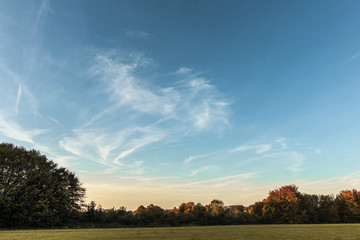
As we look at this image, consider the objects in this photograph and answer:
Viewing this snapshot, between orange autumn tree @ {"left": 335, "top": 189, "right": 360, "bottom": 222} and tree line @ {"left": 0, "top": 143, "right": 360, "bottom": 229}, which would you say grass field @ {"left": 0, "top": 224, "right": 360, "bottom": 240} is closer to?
tree line @ {"left": 0, "top": 143, "right": 360, "bottom": 229}

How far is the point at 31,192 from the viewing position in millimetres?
33938

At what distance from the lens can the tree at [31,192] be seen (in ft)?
107

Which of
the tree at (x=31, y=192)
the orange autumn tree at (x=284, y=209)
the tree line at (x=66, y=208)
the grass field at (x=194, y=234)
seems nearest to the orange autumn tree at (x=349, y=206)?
the tree line at (x=66, y=208)

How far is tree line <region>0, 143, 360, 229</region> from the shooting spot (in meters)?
33.5

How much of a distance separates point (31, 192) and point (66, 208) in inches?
269

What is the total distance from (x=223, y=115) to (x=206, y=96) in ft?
22.8

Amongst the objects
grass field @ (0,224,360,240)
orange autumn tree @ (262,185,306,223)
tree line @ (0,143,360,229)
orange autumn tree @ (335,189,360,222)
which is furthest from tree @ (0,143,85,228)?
orange autumn tree @ (335,189,360,222)

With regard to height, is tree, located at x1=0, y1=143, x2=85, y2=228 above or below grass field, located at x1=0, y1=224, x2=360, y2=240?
above

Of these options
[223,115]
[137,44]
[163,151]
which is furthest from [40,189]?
[223,115]

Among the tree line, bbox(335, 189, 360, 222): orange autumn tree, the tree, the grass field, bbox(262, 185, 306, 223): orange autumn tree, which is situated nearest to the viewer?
the grass field

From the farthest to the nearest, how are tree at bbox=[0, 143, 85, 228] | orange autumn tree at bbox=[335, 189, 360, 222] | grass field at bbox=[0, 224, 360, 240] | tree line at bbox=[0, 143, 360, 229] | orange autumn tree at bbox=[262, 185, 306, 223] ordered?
orange autumn tree at bbox=[335, 189, 360, 222], orange autumn tree at bbox=[262, 185, 306, 223], tree line at bbox=[0, 143, 360, 229], tree at bbox=[0, 143, 85, 228], grass field at bbox=[0, 224, 360, 240]

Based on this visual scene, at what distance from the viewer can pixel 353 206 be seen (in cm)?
6281

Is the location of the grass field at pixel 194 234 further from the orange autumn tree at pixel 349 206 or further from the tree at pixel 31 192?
the orange autumn tree at pixel 349 206

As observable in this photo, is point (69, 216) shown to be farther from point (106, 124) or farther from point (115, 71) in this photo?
point (115, 71)
